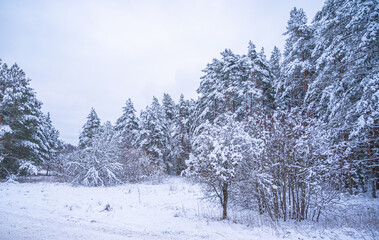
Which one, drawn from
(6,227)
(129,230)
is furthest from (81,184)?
(129,230)

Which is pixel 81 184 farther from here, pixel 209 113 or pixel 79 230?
pixel 209 113

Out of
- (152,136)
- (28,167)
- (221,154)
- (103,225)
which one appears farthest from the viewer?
(152,136)

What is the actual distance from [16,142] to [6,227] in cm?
1657

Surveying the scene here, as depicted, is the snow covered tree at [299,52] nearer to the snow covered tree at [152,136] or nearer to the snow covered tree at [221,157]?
the snow covered tree at [221,157]

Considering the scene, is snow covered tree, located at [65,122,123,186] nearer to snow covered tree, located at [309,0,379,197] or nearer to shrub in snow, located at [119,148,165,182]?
shrub in snow, located at [119,148,165,182]

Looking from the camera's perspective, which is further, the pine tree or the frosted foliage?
the pine tree

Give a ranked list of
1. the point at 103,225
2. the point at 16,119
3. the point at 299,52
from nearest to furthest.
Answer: the point at 103,225 → the point at 299,52 → the point at 16,119

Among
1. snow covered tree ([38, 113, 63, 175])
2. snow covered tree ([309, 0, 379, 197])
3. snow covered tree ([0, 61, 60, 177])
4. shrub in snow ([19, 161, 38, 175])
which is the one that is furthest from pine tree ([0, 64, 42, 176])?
snow covered tree ([309, 0, 379, 197])

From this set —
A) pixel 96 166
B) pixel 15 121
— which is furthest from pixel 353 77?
pixel 15 121

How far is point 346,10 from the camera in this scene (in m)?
7.86

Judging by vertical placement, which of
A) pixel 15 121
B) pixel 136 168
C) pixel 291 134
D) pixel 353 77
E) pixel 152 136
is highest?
pixel 152 136

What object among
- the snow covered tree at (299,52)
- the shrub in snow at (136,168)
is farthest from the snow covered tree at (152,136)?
the snow covered tree at (299,52)

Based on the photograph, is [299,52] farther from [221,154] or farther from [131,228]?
[131,228]

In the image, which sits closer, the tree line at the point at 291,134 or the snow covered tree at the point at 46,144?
the tree line at the point at 291,134
